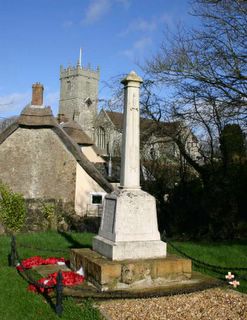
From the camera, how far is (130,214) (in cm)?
751

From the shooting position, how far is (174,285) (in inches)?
276

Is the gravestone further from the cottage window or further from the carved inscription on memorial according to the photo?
the cottage window

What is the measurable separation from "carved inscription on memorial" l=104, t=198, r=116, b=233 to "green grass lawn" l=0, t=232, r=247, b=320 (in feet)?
5.60

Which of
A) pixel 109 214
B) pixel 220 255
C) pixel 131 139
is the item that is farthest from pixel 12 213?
pixel 131 139

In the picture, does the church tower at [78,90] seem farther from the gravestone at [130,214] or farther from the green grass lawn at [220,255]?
the gravestone at [130,214]

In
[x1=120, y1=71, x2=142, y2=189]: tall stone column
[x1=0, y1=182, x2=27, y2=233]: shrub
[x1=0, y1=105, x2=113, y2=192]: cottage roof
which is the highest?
[x1=0, y1=105, x2=113, y2=192]: cottage roof

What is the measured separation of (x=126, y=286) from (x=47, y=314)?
1454mm

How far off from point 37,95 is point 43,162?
149 inches

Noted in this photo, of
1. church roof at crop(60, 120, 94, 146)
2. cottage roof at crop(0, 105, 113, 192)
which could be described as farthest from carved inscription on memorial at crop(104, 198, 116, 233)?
church roof at crop(60, 120, 94, 146)

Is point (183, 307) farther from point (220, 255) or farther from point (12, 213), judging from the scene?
point (12, 213)

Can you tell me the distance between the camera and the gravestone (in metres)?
7.38

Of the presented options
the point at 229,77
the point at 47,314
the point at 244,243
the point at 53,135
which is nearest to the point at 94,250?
the point at 47,314

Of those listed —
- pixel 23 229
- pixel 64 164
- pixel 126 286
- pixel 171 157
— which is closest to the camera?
pixel 126 286

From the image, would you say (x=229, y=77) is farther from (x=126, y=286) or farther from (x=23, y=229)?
(x=23, y=229)
